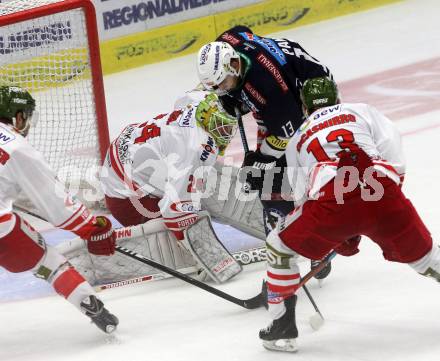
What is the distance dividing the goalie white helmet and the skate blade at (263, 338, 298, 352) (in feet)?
4.42

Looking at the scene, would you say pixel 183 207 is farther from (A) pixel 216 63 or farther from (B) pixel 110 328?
(B) pixel 110 328

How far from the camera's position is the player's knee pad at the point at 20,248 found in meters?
4.11

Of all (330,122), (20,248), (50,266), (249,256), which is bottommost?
(249,256)

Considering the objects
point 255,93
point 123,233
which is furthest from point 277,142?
point 123,233

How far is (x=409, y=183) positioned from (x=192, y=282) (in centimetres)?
181

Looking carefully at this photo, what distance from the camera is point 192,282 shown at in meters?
4.66

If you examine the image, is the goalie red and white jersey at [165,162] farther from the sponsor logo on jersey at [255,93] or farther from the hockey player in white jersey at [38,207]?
the hockey player in white jersey at [38,207]

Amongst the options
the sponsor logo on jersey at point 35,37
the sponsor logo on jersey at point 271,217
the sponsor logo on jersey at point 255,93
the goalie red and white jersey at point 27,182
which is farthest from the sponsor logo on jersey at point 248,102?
the sponsor logo on jersey at point 35,37

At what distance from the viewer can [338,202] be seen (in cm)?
377

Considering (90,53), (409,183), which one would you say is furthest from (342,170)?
(90,53)

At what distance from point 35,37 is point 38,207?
2071 millimetres

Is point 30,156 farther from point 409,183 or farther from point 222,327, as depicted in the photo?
point 409,183

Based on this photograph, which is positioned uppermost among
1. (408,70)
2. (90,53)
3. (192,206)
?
(90,53)

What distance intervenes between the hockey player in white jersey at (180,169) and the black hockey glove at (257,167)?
17 cm
